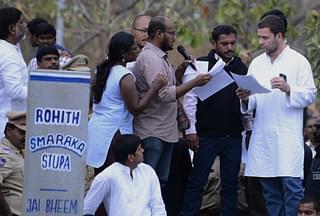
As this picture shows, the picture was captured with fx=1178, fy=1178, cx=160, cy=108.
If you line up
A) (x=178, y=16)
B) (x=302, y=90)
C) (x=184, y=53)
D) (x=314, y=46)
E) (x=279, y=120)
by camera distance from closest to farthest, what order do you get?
(x=302, y=90) < (x=279, y=120) < (x=184, y=53) < (x=314, y=46) < (x=178, y=16)

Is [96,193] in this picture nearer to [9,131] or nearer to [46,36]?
[9,131]

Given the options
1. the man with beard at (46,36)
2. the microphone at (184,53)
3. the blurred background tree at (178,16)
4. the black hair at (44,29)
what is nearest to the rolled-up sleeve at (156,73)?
the microphone at (184,53)

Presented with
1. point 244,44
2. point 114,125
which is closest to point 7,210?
point 114,125

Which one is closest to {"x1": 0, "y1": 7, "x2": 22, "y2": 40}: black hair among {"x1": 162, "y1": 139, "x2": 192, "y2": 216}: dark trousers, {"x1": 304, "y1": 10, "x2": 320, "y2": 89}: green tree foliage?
{"x1": 162, "y1": 139, "x2": 192, "y2": 216}: dark trousers

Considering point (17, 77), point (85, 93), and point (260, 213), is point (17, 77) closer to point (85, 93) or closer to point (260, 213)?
point (85, 93)

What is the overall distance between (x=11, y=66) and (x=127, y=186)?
158cm

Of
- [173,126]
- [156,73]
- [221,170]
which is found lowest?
[221,170]

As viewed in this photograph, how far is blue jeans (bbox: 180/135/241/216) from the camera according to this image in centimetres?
1077

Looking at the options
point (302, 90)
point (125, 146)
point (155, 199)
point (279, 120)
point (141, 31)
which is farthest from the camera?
point (141, 31)

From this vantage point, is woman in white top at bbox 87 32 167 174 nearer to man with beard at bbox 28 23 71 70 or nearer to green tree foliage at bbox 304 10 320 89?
man with beard at bbox 28 23 71 70

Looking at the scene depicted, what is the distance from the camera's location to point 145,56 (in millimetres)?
10109

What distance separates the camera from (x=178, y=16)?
1805 cm

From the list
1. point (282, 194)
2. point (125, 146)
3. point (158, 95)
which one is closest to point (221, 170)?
point (282, 194)

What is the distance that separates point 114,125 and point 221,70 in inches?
42.9
